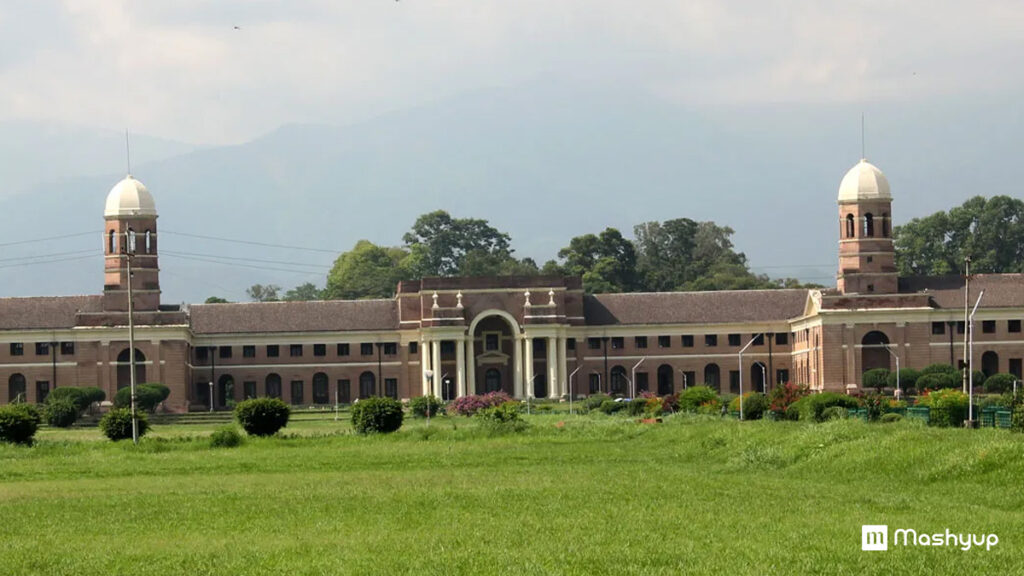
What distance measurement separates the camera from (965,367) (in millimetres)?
72375

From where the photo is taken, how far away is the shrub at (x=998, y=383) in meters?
88.3

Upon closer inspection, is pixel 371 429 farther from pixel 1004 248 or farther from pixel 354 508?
pixel 1004 248

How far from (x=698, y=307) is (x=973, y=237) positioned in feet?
135

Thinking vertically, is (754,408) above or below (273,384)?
above

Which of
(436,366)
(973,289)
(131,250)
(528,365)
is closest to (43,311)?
(131,250)

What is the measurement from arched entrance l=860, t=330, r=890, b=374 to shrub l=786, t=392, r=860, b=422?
1558 inches

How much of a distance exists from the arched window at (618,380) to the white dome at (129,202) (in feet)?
89.9

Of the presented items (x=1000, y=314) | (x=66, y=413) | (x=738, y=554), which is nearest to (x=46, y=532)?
(x=738, y=554)

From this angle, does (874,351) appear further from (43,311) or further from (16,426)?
(16,426)

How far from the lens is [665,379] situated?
103 m

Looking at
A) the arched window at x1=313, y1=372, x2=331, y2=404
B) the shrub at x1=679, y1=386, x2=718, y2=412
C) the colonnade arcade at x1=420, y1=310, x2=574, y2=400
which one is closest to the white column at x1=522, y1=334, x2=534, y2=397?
the colonnade arcade at x1=420, y1=310, x2=574, y2=400

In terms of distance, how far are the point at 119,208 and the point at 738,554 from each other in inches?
3106

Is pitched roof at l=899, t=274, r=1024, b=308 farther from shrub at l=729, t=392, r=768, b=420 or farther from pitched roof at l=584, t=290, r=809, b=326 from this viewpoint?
shrub at l=729, t=392, r=768, b=420

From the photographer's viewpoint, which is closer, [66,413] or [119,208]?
[66,413]
